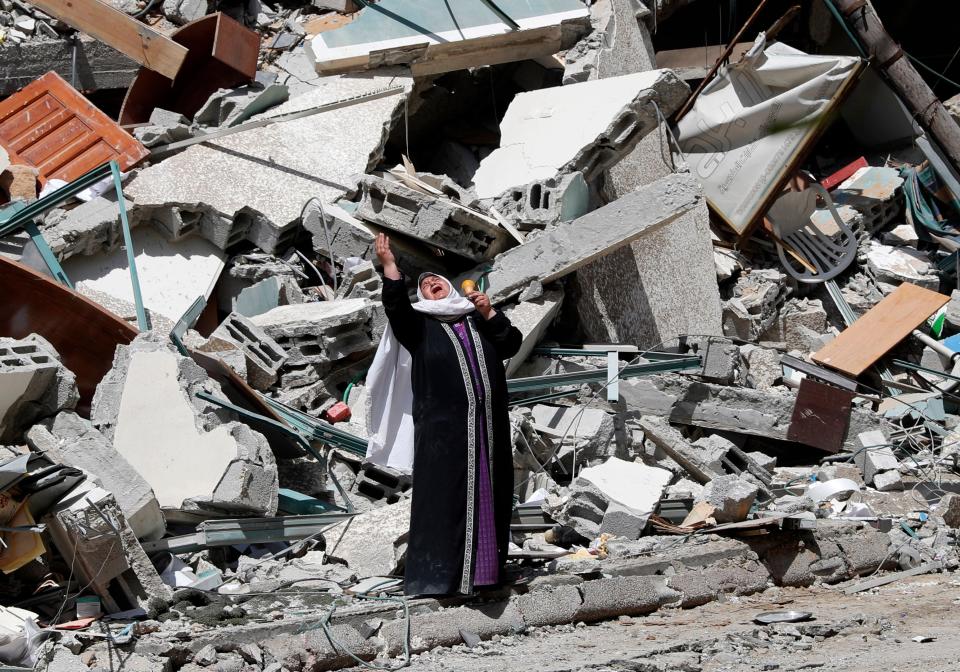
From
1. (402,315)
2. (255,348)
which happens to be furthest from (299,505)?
(402,315)

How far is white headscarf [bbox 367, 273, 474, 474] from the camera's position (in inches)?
211

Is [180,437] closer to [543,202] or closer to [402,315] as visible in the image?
[402,315]

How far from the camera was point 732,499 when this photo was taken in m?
6.02

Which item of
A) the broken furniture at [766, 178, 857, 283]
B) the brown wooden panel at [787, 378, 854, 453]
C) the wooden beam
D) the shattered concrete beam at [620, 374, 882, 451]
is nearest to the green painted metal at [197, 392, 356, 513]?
the shattered concrete beam at [620, 374, 882, 451]

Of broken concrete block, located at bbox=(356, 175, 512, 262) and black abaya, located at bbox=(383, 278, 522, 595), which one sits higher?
broken concrete block, located at bbox=(356, 175, 512, 262)

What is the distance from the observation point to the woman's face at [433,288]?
208 inches

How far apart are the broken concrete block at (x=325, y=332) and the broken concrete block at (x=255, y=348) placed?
0.07 meters

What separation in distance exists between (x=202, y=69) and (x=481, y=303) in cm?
544

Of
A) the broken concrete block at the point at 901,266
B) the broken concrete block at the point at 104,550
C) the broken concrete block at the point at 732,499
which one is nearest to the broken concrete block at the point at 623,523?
the broken concrete block at the point at 732,499

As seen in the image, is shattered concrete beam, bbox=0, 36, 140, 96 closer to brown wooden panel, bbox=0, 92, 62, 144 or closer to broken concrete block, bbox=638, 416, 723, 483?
brown wooden panel, bbox=0, 92, 62, 144

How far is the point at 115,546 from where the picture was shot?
16.4 feet

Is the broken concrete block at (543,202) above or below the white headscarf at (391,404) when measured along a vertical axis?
above

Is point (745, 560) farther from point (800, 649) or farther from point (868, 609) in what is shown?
point (800, 649)

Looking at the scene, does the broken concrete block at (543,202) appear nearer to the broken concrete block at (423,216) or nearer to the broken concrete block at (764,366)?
the broken concrete block at (423,216)
